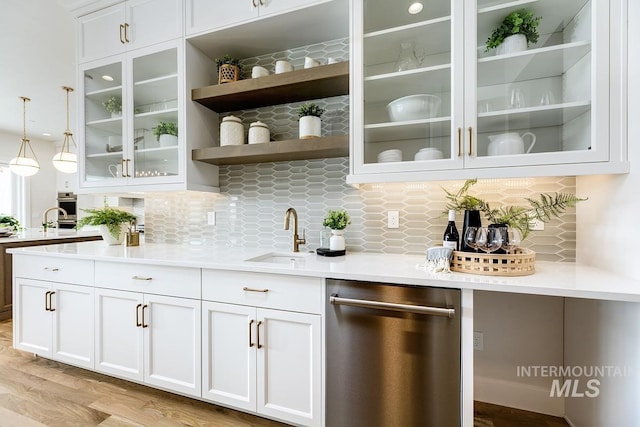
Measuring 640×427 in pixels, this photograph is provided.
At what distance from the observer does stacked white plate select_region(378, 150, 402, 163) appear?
1.57 m

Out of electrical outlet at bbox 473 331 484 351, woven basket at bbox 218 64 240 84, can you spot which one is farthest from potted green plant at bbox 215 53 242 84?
electrical outlet at bbox 473 331 484 351

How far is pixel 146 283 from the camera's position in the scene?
174 centimetres

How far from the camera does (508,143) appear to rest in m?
1.39

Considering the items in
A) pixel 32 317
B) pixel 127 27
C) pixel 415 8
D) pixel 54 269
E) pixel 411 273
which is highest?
pixel 127 27

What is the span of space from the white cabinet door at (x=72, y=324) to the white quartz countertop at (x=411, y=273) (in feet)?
0.85

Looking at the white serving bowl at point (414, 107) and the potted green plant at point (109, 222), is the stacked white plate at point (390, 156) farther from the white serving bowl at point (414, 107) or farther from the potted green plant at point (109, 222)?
the potted green plant at point (109, 222)

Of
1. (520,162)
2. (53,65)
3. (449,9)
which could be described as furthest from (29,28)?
(520,162)

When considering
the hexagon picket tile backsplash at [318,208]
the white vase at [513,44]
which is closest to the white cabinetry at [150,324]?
the hexagon picket tile backsplash at [318,208]

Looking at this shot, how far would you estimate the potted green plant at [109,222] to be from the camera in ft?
7.61

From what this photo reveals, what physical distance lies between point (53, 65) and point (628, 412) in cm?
506

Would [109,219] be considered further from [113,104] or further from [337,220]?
[337,220]

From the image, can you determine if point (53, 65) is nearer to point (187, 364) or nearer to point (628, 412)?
point (187, 364)

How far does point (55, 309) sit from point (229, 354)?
1455 millimetres

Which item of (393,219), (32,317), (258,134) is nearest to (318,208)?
(393,219)
